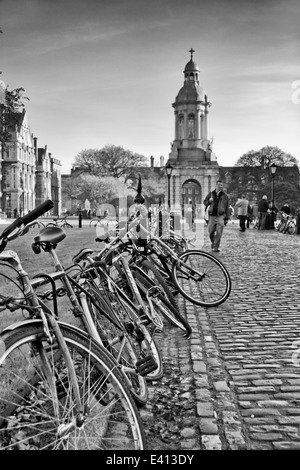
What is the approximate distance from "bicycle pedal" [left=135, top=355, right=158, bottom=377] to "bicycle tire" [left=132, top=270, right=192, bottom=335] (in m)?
1.02

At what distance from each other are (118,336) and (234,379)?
3.57 ft

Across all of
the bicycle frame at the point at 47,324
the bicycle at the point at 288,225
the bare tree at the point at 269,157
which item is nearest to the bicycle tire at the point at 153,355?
the bicycle frame at the point at 47,324

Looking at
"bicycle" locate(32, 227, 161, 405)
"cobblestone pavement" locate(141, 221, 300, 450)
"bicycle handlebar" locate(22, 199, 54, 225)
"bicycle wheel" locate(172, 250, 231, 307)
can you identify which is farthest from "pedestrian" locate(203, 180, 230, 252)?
"bicycle handlebar" locate(22, 199, 54, 225)

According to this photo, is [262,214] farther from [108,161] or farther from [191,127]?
[191,127]

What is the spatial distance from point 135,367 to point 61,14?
2.75 metres

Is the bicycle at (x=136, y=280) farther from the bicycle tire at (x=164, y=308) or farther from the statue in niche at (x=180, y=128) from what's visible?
the statue in niche at (x=180, y=128)

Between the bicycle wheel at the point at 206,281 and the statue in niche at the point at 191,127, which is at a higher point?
the statue in niche at the point at 191,127

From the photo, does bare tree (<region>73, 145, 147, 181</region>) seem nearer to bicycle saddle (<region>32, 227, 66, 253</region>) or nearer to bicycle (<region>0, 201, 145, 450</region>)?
bicycle saddle (<region>32, 227, 66, 253</region>)

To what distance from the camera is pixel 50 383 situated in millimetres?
2855

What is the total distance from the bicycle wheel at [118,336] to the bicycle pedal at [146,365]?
3cm

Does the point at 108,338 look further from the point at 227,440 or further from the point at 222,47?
the point at 222,47

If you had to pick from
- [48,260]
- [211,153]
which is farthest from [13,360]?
[211,153]

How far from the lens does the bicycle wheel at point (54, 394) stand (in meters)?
2.71

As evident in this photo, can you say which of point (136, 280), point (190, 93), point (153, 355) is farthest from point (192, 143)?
point (153, 355)
